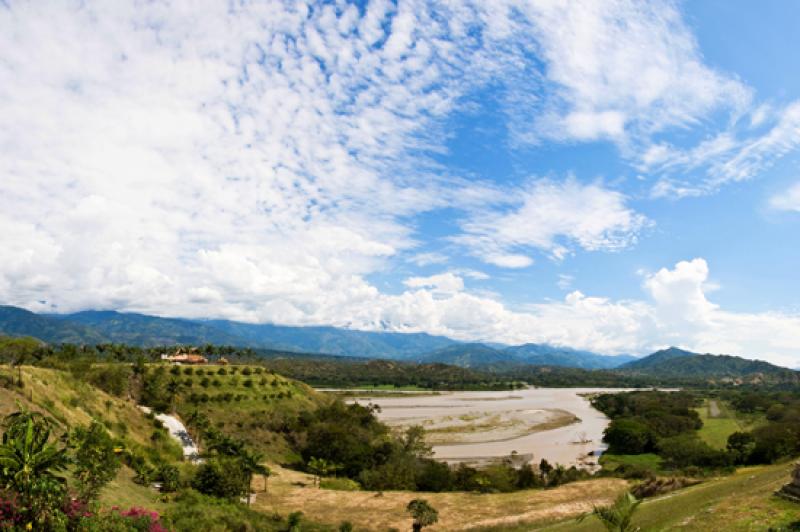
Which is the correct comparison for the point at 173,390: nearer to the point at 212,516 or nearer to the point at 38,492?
the point at 212,516

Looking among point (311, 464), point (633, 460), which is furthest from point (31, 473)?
point (633, 460)

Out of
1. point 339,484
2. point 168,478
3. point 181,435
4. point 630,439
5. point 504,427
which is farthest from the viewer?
point 504,427

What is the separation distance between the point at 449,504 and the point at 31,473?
41184 mm

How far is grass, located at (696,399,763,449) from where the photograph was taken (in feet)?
334

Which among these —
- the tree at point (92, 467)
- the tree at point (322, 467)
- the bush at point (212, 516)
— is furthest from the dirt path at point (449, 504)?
the tree at point (92, 467)

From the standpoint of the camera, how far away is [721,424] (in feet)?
397

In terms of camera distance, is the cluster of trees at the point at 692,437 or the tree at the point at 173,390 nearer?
the cluster of trees at the point at 692,437

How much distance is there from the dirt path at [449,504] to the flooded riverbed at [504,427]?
131ft

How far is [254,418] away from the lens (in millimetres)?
90812

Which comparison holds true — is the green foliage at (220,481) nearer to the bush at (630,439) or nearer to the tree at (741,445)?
the tree at (741,445)

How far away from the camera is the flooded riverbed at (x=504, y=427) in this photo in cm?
9931

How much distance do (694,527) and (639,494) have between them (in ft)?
91.3

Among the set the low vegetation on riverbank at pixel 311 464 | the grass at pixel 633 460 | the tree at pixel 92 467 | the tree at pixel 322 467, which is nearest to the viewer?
the tree at pixel 92 467

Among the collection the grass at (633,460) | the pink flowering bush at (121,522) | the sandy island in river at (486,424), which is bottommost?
the sandy island in river at (486,424)
